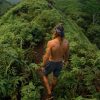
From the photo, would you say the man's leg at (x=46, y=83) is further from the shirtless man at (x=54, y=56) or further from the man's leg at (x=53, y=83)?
the man's leg at (x=53, y=83)

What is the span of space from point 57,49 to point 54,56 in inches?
8.9

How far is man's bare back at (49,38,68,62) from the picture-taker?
9289 mm

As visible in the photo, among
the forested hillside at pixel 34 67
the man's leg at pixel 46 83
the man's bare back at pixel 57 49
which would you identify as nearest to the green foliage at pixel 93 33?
the forested hillside at pixel 34 67

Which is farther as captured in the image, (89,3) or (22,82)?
(89,3)

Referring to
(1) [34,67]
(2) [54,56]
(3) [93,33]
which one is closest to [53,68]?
(2) [54,56]

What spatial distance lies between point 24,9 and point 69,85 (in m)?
8.25

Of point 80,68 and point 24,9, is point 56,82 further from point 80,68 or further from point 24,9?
point 24,9

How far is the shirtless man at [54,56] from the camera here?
927cm

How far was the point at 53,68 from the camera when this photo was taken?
9461 millimetres

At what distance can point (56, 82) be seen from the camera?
31.5ft

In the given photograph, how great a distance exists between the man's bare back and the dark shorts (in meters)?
0.11

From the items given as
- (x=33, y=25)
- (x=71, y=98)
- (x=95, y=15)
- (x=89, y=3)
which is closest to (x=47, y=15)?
(x=33, y=25)

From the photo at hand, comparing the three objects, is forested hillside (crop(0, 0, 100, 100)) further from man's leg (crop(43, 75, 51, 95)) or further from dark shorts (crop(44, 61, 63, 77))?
dark shorts (crop(44, 61, 63, 77))

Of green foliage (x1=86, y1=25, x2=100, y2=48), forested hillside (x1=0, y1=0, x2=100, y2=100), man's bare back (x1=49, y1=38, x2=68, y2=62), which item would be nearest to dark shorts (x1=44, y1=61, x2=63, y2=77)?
man's bare back (x1=49, y1=38, x2=68, y2=62)
